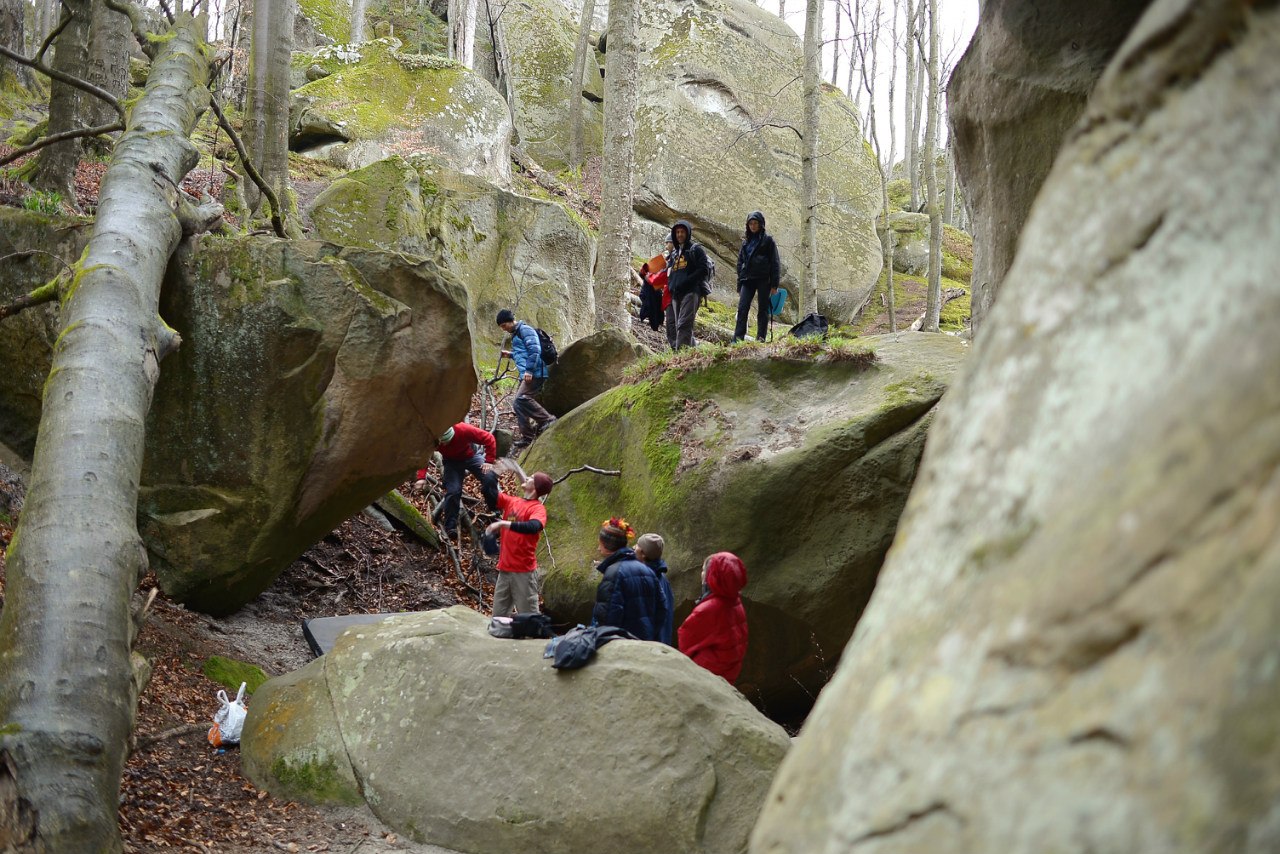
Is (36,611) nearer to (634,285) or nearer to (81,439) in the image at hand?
(81,439)

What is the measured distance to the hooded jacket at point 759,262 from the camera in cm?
1210

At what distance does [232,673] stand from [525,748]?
277 centimetres

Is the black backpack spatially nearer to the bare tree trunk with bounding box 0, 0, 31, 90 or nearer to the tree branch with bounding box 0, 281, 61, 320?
the tree branch with bounding box 0, 281, 61, 320

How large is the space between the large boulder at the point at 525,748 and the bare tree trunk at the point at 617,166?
863 cm

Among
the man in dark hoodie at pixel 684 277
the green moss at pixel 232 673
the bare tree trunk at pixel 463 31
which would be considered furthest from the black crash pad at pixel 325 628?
the bare tree trunk at pixel 463 31

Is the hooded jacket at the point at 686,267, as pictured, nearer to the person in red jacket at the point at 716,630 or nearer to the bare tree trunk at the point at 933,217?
the person in red jacket at the point at 716,630

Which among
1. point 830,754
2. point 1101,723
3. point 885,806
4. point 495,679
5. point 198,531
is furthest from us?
point 198,531

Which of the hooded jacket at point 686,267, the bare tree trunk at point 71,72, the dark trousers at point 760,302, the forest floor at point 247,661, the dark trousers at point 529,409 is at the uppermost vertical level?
the bare tree trunk at point 71,72

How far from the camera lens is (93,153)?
51.5 feet

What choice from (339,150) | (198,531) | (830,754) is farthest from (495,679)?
(339,150)

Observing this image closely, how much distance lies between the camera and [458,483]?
1055cm

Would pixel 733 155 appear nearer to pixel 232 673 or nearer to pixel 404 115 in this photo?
pixel 404 115

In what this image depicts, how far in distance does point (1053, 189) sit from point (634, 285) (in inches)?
723

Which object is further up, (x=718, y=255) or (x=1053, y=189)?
(x=718, y=255)
